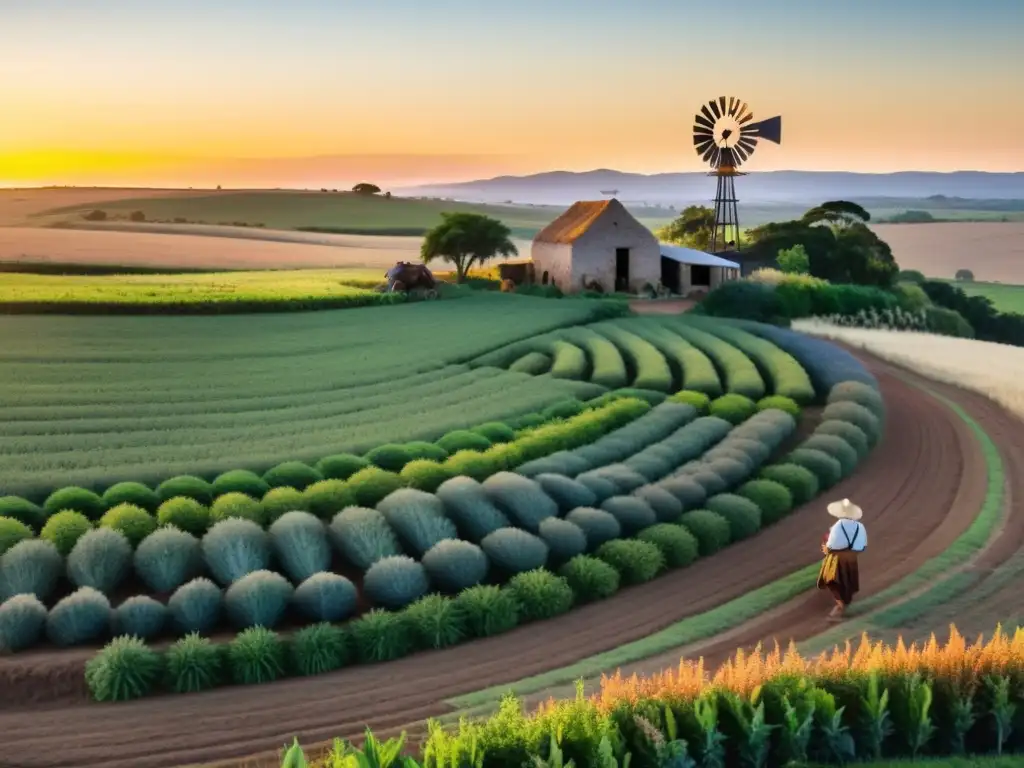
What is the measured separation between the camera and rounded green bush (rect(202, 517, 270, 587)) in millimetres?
13555

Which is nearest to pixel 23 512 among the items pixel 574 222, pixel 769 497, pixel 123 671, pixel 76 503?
pixel 76 503

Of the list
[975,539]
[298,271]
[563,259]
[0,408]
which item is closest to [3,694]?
[0,408]

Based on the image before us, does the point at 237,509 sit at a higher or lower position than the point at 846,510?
lower

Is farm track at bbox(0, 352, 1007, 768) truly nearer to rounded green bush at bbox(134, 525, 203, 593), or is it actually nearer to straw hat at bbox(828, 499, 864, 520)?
straw hat at bbox(828, 499, 864, 520)

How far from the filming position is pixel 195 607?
12602 millimetres

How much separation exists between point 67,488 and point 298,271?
37.7m

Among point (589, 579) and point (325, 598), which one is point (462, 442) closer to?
point (589, 579)

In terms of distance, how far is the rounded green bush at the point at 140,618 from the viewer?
1233 centimetres

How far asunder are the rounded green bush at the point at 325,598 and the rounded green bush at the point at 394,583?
347 mm

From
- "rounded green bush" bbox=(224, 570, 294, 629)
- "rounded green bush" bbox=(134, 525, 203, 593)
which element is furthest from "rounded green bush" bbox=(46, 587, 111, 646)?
"rounded green bush" bbox=(224, 570, 294, 629)

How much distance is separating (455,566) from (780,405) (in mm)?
11307

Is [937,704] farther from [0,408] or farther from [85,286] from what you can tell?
[85,286]

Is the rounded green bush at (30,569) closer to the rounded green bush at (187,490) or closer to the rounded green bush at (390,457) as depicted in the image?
the rounded green bush at (187,490)

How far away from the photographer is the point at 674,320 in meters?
35.6
